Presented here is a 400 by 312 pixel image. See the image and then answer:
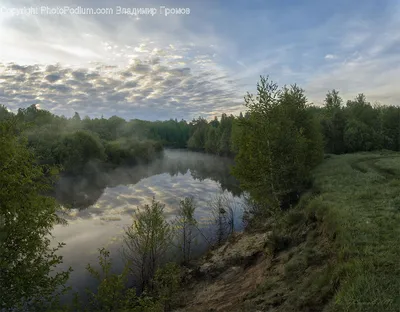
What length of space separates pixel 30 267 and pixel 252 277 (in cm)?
1323

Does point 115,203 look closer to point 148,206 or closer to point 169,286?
point 148,206

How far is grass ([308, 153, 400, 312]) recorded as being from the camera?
837cm

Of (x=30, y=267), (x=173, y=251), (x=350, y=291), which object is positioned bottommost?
(x=173, y=251)

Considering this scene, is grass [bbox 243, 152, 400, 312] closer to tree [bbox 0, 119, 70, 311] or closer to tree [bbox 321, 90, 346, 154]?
tree [bbox 0, 119, 70, 311]

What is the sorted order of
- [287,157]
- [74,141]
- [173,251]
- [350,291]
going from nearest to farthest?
[350,291]
[287,157]
[173,251]
[74,141]

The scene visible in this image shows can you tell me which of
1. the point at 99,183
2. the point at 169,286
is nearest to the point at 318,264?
the point at 169,286

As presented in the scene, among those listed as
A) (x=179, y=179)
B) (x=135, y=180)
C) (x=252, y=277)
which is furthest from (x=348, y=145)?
(x=252, y=277)

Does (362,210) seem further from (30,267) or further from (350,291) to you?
(30,267)

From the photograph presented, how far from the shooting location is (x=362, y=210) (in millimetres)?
16969

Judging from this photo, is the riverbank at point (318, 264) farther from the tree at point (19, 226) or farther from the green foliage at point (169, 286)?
the tree at point (19, 226)

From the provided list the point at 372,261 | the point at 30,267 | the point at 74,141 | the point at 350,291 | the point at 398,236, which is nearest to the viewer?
the point at 350,291

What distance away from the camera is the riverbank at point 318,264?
9.32 m

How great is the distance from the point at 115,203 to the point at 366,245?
44461mm

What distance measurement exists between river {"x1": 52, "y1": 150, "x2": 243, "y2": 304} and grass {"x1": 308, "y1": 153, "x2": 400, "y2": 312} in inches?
659
